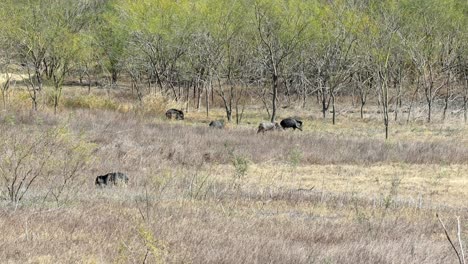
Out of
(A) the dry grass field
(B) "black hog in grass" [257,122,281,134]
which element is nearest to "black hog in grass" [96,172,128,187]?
(A) the dry grass field

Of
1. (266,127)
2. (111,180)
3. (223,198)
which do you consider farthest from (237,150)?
(223,198)

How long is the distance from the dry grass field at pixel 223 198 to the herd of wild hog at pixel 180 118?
305 millimetres

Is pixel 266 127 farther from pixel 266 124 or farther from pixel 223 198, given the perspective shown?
pixel 223 198

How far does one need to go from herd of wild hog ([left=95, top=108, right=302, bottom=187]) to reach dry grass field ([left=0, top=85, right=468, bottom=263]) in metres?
0.31

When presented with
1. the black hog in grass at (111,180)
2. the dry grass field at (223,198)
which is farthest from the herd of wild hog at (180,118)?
the dry grass field at (223,198)

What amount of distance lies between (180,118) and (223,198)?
67.3 feet

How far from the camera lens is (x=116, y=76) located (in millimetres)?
57531

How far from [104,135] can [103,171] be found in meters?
5.17

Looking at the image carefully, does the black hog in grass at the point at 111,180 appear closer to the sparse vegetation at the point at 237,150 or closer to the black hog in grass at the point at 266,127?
the sparse vegetation at the point at 237,150

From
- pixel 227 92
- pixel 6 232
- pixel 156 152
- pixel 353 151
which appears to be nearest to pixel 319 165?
pixel 353 151

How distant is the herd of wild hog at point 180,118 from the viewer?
11781mm

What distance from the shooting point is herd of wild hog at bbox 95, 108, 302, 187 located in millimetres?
11781

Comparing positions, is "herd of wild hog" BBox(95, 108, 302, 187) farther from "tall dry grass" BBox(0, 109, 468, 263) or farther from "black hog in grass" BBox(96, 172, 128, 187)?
"tall dry grass" BBox(0, 109, 468, 263)

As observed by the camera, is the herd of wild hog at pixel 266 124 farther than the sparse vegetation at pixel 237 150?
Yes
